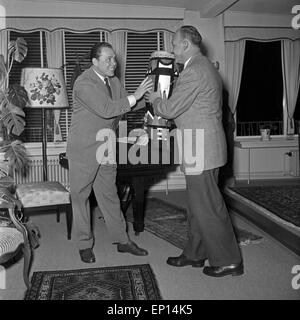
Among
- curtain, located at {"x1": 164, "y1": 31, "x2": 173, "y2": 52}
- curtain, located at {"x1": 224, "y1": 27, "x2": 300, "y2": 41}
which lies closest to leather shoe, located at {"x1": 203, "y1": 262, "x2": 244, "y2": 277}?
curtain, located at {"x1": 164, "y1": 31, "x2": 173, "y2": 52}

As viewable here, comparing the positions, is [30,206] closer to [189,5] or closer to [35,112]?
[35,112]

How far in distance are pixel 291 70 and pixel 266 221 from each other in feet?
12.5

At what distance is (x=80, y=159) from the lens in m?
3.07

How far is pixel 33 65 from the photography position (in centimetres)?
599

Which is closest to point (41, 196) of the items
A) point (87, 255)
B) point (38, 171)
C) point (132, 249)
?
point (87, 255)

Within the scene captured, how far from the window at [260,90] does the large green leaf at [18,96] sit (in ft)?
12.9

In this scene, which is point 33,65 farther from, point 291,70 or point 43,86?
point 291,70

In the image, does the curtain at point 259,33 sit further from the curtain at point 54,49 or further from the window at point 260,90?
the curtain at point 54,49

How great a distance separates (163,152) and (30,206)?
1.28m

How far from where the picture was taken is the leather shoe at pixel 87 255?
10.5 ft

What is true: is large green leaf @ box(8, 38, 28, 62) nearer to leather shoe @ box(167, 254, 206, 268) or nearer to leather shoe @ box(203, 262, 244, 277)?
leather shoe @ box(167, 254, 206, 268)

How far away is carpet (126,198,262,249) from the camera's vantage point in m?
3.74

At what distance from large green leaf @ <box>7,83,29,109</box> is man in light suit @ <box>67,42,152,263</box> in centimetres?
124
